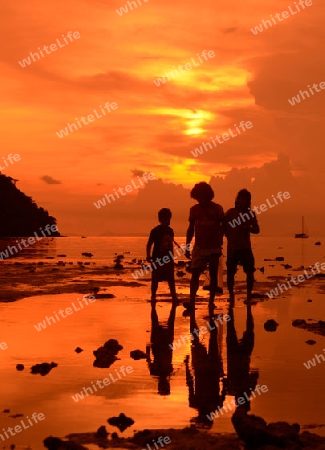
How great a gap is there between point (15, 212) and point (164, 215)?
12810 centimetres

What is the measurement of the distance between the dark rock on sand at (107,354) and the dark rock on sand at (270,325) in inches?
119

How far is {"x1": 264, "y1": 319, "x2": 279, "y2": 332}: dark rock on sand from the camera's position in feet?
39.9

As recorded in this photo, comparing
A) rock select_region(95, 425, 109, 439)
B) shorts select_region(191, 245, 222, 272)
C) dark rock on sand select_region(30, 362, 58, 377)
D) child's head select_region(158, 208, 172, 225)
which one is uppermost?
child's head select_region(158, 208, 172, 225)

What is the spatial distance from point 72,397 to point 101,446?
1.67 metres

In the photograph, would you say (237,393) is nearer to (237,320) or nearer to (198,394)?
(198,394)

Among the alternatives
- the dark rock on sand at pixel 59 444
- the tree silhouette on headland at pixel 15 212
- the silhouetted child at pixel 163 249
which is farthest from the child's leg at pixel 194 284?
the tree silhouette on headland at pixel 15 212

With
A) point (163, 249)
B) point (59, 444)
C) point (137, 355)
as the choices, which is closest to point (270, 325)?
point (137, 355)

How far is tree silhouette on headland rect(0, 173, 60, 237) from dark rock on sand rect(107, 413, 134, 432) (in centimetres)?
13059

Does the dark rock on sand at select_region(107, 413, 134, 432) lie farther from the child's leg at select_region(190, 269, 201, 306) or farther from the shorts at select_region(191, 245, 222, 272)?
the shorts at select_region(191, 245, 222, 272)

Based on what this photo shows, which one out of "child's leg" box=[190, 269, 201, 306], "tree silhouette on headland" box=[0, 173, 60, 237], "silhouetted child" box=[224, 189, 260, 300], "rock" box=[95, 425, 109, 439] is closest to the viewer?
"rock" box=[95, 425, 109, 439]

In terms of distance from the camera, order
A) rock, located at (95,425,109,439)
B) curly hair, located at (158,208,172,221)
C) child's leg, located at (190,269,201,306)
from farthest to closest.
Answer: curly hair, located at (158,208,172,221), child's leg, located at (190,269,201,306), rock, located at (95,425,109,439)

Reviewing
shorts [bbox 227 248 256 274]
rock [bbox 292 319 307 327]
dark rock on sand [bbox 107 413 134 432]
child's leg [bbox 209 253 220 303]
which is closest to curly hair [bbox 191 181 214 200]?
child's leg [bbox 209 253 220 303]

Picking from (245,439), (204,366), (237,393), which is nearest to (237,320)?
(204,366)

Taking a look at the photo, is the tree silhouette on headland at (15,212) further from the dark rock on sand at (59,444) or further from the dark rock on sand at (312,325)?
the dark rock on sand at (59,444)
